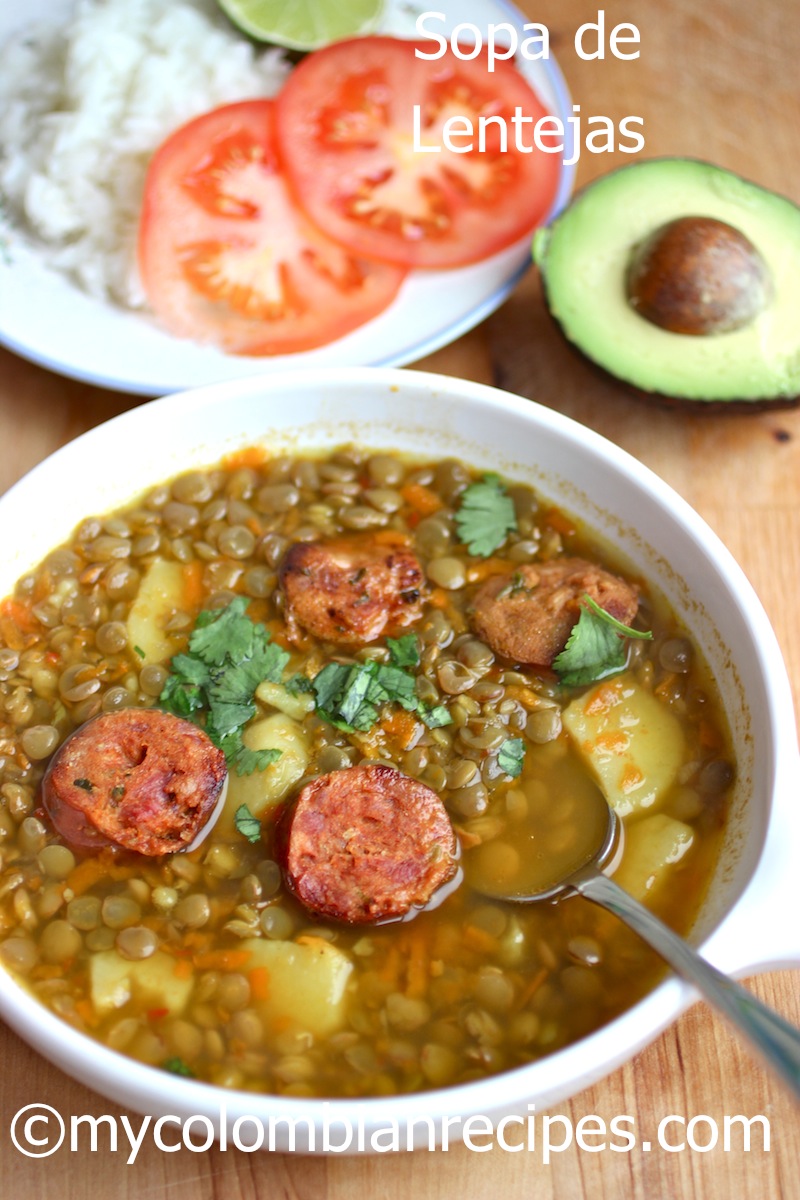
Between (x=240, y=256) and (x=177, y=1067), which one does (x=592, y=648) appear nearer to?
(x=177, y=1067)

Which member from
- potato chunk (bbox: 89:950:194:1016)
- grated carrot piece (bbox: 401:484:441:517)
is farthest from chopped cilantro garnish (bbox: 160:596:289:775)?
grated carrot piece (bbox: 401:484:441:517)

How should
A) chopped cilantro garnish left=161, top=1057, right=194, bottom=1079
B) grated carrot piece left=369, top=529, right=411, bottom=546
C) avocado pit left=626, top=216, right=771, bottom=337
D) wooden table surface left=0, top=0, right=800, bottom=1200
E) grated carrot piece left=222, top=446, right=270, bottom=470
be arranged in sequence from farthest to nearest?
1. avocado pit left=626, top=216, right=771, bottom=337
2. grated carrot piece left=222, top=446, right=270, bottom=470
3. grated carrot piece left=369, top=529, right=411, bottom=546
4. wooden table surface left=0, top=0, right=800, bottom=1200
5. chopped cilantro garnish left=161, top=1057, right=194, bottom=1079

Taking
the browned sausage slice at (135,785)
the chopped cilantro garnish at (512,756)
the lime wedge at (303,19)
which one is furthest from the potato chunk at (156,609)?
the lime wedge at (303,19)

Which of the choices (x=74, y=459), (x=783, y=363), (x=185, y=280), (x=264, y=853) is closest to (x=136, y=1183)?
(x=264, y=853)

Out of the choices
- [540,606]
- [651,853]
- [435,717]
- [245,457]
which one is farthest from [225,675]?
[651,853]

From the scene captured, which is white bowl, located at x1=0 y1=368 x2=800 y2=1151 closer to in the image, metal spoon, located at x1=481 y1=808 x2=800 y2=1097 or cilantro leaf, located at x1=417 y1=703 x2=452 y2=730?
metal spoon, located at x1=481 y1=808 x2=800 y2=1097

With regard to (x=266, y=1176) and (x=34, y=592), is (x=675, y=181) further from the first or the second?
(x=266, y=1176)
